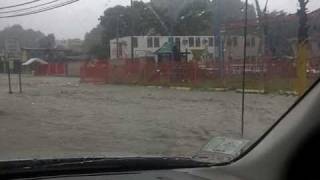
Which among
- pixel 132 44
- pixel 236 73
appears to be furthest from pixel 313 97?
pixel 132 44

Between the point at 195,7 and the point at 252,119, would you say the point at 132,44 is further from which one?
the point at 252,119

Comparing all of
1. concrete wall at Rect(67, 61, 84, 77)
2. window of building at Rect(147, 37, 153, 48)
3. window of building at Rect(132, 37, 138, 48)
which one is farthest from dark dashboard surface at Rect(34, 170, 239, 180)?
concrete wall at Rect(67, 61, 84, 77)

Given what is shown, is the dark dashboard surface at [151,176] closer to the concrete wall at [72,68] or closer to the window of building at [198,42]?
the window of building at [198,42]

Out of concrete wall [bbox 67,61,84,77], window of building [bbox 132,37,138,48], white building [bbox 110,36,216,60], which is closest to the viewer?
white building [bbox 110,36,216,60]

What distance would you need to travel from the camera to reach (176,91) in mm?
30234

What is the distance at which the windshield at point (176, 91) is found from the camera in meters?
8.52

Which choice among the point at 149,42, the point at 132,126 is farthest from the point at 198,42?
the point at 132,126

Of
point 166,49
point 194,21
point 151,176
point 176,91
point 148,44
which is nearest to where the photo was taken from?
point 151,176

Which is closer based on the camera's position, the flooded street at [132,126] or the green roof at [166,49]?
the flooded street at [132,126]

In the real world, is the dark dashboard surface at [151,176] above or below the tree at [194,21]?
below

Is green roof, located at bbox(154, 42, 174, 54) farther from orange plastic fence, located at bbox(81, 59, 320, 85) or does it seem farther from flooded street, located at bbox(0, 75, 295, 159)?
flooded street, located at bbox(0, 75, 295, 159)

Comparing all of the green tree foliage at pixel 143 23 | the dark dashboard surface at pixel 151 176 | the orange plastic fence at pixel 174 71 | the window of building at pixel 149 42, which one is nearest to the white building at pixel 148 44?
the window of building at pixel 149 42

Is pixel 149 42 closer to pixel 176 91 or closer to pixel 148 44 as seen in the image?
pixel 148 44

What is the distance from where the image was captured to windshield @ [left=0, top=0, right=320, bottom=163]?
852 centimetres
